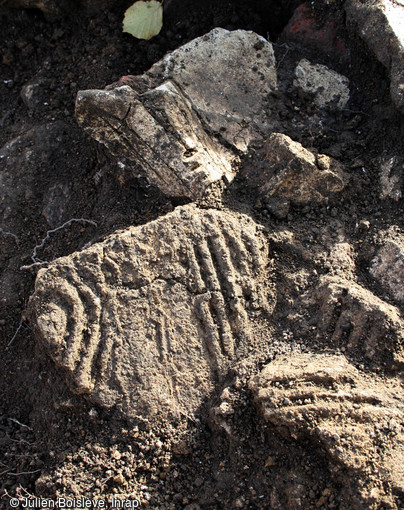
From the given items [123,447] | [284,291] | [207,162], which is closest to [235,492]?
[123,447]

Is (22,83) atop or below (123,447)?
atop

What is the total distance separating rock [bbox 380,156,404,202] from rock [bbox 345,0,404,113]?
0.24 meters

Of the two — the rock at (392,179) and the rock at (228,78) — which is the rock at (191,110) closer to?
the rock at (228,78)

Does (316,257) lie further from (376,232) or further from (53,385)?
(53,385)

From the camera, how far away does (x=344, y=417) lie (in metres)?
1.85

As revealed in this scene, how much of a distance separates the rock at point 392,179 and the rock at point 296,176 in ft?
0.61

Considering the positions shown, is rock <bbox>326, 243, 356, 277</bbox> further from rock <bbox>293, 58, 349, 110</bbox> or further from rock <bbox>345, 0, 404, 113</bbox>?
rock <bbox>293, 58, 349, 110</bbox>

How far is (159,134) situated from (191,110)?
0.81ft

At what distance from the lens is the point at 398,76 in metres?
2.33

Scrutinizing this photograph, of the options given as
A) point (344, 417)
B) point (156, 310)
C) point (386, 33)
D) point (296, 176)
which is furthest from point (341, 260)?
point (386, 33)

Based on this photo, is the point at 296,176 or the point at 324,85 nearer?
the point at 296,176

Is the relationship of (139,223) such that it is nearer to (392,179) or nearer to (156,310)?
(156,310)

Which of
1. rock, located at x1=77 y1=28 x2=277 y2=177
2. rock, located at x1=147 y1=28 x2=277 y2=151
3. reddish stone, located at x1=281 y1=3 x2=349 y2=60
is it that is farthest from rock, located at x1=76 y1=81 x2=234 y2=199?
reddish stone, located at x1=281 y1=3 x2=349 y2=60

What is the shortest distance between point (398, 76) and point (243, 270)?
3.86 feet
